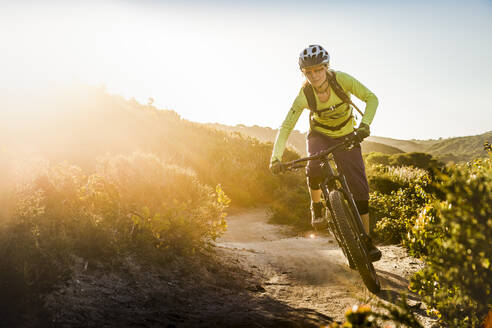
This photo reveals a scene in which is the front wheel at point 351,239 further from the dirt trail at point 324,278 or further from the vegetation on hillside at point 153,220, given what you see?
the vegetation on hillside at point 153,220

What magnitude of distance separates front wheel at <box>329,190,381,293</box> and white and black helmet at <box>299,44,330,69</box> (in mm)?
1645

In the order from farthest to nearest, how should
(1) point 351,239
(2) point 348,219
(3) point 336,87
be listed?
1. (3) point 336,87
2. (2) point 348,219
3. (1) point 351,239

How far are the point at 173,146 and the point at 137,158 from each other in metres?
10.4

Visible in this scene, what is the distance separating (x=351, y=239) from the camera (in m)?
4.06

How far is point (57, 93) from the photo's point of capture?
15.1m

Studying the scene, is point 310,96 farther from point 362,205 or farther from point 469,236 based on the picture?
point 469,236

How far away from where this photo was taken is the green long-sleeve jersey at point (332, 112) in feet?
15.3

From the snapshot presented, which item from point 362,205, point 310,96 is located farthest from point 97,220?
point 362,205


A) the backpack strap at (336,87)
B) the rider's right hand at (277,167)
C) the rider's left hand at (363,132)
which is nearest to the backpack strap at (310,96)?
the backpack strap at (336,87)

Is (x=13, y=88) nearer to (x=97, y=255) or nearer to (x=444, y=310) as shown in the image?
(x=97, y=255)

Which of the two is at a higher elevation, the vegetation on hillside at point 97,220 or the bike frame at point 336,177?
the bike frame at point 336,177

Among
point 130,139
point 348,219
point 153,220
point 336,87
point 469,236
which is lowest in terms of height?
point 153,220

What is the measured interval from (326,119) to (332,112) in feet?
0.52

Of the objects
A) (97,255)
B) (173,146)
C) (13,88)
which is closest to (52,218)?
(97,255)
